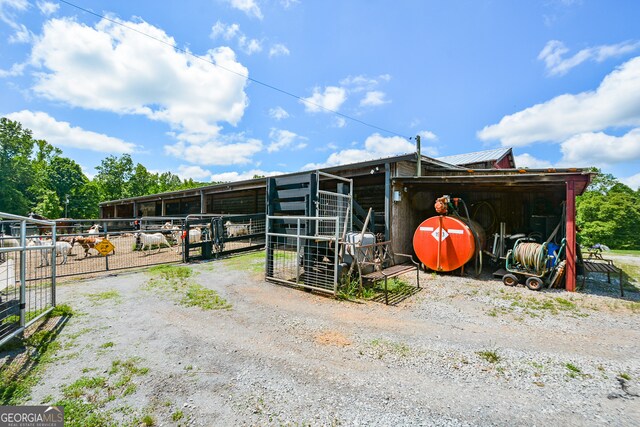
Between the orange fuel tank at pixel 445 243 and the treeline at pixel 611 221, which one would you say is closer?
the orange fuel tank at pixel 445 243

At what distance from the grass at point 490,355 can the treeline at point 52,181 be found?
47.9 metres

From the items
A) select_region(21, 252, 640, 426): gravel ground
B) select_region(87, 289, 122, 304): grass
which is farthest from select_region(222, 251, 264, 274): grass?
select_region(87, 289, 122, 304): grass

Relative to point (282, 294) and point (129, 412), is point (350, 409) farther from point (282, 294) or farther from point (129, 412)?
point (282, 294)

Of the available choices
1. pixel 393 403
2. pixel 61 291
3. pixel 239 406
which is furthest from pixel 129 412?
pixel 61 291

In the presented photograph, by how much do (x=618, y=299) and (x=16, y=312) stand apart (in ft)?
31.0

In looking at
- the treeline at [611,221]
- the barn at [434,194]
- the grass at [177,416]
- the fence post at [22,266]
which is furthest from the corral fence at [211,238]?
the treeline at [611,221]

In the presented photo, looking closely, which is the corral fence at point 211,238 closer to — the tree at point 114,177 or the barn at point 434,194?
the barn at point 434,194

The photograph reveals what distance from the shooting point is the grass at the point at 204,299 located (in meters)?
4.63

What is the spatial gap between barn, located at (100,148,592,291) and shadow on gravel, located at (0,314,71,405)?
13.6ft

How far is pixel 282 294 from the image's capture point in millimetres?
5375

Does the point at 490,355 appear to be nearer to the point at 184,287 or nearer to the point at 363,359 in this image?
the point at 363,359

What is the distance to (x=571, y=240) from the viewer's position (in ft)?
18.1

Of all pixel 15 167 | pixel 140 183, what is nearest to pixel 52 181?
pixel 15 167

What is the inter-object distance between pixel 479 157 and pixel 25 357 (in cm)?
2152
